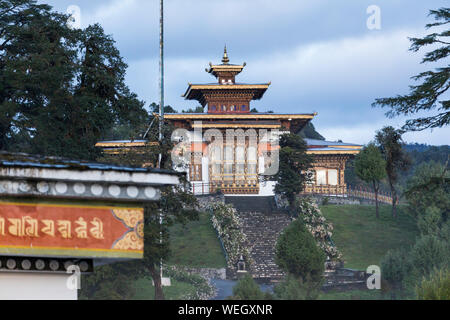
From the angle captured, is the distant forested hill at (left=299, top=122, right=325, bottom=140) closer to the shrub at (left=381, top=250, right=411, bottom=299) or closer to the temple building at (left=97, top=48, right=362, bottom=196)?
the temple building at (left=97, top=48, right=362, bottom=196)

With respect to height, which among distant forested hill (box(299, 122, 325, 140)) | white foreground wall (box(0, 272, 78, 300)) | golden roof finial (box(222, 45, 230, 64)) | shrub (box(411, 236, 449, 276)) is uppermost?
golden roof finial (box(222, 45, 230, 64))

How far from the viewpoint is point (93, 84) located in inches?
1042

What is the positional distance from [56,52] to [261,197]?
63.7 ft

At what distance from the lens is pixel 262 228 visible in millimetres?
36781

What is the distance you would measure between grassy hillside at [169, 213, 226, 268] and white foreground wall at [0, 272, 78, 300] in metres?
21.2

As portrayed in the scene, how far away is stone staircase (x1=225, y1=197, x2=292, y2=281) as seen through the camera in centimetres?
3122

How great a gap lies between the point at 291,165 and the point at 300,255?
13.7m

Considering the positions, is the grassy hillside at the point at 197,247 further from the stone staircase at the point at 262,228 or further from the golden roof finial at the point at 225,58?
the golden roof finial at the point at 225,58

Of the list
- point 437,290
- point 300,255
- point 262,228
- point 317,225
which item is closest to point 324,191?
point 262,228

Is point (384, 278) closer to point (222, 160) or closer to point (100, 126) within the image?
point (100, 126)

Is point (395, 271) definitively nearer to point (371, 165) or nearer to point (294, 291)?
point (294, 291)

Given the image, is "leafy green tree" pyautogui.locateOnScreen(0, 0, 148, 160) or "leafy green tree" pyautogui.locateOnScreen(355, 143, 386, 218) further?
"leafy green tree" pyautogui.locateOnScreen(355, 143, 386, 218)

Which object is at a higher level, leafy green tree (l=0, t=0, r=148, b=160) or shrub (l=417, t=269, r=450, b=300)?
leafy green tree (l=0, t=0, r=148, b=160)

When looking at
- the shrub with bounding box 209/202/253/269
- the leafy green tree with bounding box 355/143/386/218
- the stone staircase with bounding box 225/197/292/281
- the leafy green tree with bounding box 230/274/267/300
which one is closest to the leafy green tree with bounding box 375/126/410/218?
the leafy green tree with bounding box 355/143/386/218
